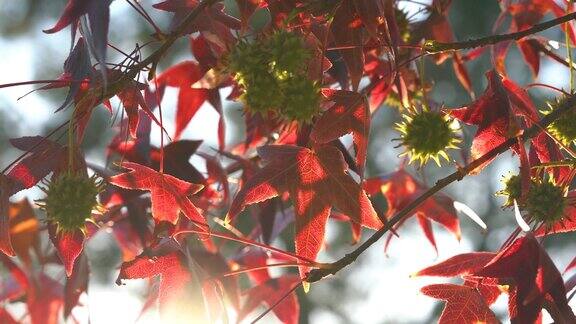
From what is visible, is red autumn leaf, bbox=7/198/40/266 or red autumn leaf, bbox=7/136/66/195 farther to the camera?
red autumn leaf, bbox=7/198/40/266

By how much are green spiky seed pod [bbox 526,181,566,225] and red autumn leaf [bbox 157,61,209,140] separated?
38 centimetres

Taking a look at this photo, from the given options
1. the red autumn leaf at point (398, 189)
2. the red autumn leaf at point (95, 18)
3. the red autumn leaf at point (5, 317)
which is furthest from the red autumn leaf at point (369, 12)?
the red autumn leaf at point (5, 317)

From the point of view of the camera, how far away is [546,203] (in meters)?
0.78

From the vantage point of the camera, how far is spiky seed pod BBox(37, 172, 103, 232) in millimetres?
765

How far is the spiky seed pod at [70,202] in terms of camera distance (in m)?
0.76

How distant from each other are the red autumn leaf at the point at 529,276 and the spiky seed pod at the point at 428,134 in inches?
4.6

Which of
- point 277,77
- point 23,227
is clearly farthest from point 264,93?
point 23,227

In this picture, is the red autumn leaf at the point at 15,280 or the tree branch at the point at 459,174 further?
the red autumn leaf at the point at 15,280

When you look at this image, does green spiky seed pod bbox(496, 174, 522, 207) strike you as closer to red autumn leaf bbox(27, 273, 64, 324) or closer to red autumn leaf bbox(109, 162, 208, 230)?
red autumn leaf bbox(109, 162, 208, 230)

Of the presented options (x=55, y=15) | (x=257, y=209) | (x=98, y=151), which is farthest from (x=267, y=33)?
(x=55, y=15)

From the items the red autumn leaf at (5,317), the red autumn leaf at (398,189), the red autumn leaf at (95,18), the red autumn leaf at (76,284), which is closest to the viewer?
the red autumn leaf at (95,18)

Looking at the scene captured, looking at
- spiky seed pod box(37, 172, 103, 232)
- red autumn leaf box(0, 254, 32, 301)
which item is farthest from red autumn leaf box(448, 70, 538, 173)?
red autumn leaf box(0, 254, 32, 301)

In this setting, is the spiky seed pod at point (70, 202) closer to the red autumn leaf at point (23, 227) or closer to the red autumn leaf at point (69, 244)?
the red autumn leaf at point (69, 244)

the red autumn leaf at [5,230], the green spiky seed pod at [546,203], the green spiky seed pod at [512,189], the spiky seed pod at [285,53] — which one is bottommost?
the green spiky seed pod at [546,203]
